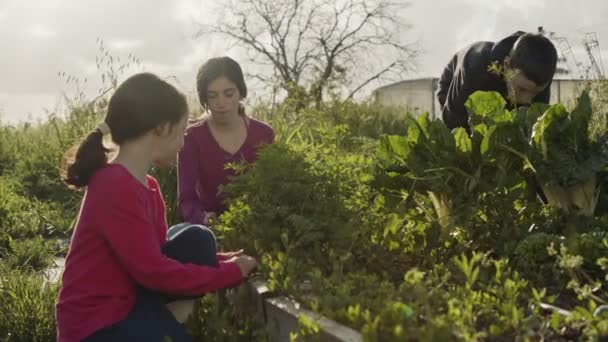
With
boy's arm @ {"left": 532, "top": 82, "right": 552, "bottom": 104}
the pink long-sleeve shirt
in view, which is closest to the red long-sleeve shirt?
the pink long-sleeve shirt

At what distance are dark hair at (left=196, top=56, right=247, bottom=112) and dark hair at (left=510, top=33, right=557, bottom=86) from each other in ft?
4.98

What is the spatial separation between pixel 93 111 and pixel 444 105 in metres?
4.76

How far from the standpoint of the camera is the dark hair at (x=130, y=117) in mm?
2975

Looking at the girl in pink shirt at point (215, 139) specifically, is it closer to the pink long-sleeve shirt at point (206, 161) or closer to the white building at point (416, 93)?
the pink long-sleeve shirt at point (206, 161)

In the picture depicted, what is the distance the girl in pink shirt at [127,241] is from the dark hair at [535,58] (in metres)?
2.18

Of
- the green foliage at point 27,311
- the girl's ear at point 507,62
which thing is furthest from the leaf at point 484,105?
the green foliage at point 27,311

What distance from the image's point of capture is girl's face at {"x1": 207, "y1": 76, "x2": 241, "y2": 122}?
Answer: 4531mm

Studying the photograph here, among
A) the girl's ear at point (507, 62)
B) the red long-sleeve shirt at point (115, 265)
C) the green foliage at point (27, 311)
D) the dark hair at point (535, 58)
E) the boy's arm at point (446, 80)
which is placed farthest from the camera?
the boy's arm at point (446, 80)

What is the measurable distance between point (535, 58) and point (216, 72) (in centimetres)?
172

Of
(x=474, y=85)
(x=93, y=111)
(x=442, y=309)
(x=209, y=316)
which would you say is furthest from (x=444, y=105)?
(x=93, y=111)

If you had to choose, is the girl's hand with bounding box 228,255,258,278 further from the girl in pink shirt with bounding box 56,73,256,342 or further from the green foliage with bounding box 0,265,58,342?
the green foliage with bounding box 0,265,58,342

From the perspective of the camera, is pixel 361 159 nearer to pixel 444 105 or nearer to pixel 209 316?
pixel 209 316

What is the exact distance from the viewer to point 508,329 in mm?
2547

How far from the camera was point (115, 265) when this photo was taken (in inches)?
117
